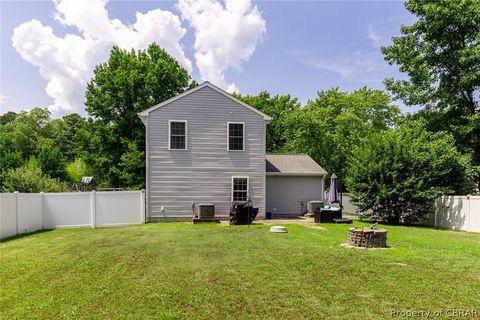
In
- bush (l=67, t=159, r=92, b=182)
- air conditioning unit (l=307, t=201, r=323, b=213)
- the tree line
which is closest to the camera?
the tree line

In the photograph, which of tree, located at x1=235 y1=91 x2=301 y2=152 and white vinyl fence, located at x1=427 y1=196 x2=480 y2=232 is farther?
tree, located at x1=235 y1=91 x2=301 y2=152

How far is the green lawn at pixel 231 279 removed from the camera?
4355mm

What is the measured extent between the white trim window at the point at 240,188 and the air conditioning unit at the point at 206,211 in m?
1.49

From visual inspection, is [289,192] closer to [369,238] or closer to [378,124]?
[369,238]

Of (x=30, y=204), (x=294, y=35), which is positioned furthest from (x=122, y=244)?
(x=294, y=35)

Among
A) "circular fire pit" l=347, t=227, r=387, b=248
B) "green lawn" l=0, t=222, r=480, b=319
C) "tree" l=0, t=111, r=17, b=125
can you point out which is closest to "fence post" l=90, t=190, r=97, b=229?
"green lawn" l=0, t=222, r=480, b=319

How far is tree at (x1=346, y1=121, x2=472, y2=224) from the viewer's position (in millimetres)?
14680

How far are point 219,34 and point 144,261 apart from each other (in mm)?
12236

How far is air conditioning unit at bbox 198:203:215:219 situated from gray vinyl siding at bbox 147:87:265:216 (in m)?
0.85

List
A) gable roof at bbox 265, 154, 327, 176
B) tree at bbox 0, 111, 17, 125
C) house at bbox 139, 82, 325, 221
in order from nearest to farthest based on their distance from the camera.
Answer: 1. house at bbox 139, 82, 325, 221
2. gable roof at bbox 265, 154, 327, 176
3. tree at bbox 0, 111, 17, 125

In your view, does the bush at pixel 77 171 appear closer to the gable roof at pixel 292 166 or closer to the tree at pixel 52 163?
the tree at pixel 52 163

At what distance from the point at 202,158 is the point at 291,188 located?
219 inches

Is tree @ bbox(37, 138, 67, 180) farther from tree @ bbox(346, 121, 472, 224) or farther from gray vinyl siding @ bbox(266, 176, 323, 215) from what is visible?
tree @ bbox(346, 121, 472, 224)

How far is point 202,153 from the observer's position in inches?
606
